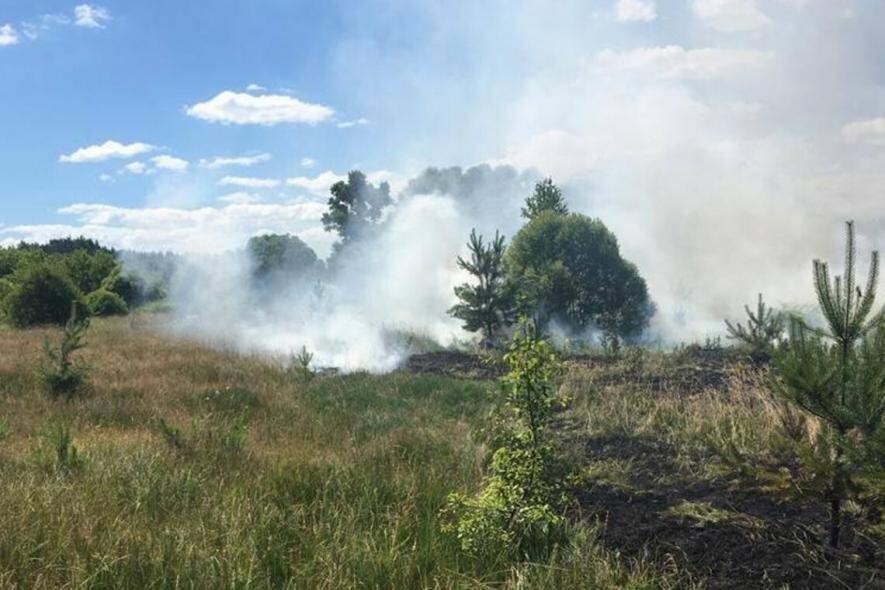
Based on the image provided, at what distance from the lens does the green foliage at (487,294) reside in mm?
20781

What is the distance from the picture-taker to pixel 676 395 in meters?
10.7

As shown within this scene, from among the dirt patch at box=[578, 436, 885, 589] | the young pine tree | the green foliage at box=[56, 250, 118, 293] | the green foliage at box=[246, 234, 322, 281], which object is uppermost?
the green foliage at box=[246, 234, 322, 281]

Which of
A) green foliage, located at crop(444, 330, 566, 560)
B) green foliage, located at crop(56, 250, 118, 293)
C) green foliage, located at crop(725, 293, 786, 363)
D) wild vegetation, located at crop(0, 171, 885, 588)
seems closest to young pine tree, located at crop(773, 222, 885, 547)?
wild vegetation, located at crop(0, 171, 885, 588)

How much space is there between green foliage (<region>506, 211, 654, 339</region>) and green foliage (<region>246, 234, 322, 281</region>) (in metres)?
22.7

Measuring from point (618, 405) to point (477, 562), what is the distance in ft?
19.9

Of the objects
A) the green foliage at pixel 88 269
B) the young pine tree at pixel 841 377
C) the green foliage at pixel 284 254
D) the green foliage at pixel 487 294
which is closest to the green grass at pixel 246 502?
the young pine tree at pixel 841 377

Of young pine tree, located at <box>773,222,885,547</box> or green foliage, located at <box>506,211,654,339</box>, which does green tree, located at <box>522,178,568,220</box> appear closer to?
green foliage, located at <box>506,211,654,339</box>

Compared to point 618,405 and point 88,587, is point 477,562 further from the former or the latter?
point 618,405

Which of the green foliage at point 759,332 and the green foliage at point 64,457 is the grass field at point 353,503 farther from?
the green foliage at point 759,332

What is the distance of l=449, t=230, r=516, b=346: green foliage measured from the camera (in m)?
20.8

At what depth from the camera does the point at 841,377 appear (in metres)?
4.32

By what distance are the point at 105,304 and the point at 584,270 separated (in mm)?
21741

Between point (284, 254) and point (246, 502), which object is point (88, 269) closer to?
point (284, 254)

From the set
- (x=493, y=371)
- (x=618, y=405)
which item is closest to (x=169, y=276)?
(x=493, y=371)
